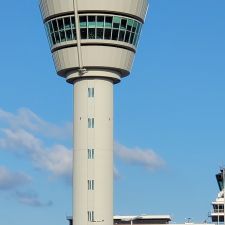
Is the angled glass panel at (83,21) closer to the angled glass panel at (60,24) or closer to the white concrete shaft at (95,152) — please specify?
the angled glass panel at (60,24)

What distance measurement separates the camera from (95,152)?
113 meters

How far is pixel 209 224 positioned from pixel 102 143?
129 feet

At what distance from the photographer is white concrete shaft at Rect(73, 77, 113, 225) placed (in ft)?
368

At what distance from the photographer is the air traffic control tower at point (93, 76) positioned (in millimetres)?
112500

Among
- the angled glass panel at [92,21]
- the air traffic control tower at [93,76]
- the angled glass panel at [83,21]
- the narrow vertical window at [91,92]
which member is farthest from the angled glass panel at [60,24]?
the narrow vertical window at [91,92]

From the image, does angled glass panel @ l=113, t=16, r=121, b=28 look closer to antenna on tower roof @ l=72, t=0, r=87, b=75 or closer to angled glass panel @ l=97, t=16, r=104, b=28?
angled glass panel @ l=97, t=16, r=104, b=28

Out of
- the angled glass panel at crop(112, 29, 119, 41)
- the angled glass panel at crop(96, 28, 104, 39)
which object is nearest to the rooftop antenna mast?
the angled glass panel at crop(96, 28, 104, 39)

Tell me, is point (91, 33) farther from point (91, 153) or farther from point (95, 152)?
point (91, 153)

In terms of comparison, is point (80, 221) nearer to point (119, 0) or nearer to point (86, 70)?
point (86, 70)

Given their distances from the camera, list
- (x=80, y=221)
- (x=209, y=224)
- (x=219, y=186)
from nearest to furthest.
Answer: (x=80, y=221) < (x=209, y=224) < (x=219, y=186)

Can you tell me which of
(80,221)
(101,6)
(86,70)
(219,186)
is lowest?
(80,221)

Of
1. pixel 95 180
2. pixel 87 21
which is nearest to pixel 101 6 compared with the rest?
pixel 87 21

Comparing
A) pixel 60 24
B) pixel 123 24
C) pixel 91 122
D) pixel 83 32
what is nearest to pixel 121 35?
pixel 123 24

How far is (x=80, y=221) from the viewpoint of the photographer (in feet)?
368
